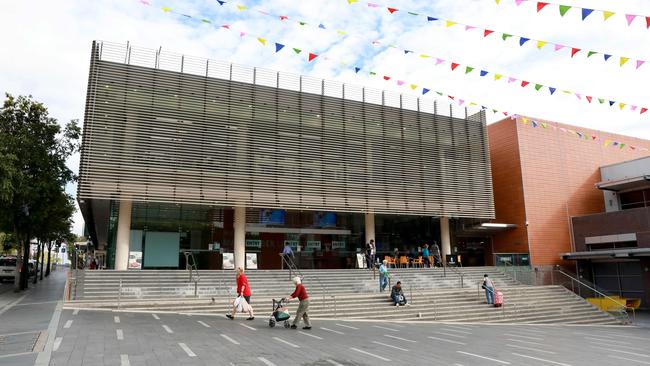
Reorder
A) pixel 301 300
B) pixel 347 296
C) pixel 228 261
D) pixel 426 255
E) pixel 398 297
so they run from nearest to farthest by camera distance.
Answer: pixel 301 300, pixel 398 297, pixel 347 296, pixel 228 261, pixel 426 255

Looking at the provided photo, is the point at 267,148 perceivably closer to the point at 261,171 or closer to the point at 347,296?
the point at 261,171

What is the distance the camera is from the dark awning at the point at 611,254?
24.3 metres

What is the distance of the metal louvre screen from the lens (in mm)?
20766

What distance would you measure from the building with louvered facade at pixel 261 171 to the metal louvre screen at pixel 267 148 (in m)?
0.06

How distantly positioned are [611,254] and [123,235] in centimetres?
2568

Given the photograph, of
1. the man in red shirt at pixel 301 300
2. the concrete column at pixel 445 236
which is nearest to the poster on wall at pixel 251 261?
the man in red shirt at pixel 301 300

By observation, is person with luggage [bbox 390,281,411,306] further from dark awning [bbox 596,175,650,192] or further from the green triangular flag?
dark awning [bbox 596,175,650,192]

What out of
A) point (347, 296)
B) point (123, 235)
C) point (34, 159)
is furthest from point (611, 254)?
point (34, 159)

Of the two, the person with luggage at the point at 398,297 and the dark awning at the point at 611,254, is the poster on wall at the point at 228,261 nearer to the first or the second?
the person with luggage at the point at 398,297

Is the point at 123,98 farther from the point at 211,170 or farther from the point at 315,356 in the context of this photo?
the point at 315,356

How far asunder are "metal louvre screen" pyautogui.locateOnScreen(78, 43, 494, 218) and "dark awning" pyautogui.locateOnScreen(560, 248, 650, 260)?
567 cm

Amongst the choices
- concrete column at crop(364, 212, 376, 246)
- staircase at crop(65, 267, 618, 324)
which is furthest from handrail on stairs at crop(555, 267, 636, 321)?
concrete column at crop(364, 212, 376, 246)

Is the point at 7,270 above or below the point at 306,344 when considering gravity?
above

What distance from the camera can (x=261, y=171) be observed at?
75.3 feet
